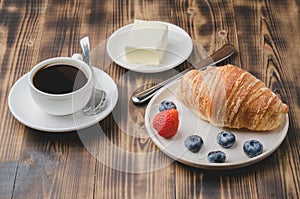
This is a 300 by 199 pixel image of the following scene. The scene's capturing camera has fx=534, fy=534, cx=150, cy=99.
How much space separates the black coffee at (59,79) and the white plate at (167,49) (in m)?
0.20

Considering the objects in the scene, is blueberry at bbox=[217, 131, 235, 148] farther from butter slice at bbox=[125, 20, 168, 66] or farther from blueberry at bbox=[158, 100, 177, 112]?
butter slice at bbox=[125, 20, 168, 66]

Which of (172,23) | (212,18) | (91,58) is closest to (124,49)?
(91,58)

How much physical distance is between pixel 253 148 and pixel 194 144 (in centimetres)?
13

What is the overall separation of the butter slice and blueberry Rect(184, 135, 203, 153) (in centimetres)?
32

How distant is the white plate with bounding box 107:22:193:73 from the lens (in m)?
1.49

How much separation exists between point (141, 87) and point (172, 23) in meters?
0.34

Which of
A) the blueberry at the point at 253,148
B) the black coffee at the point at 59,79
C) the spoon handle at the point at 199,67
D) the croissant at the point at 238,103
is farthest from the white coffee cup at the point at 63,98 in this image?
the blueberry at the point at 253,148

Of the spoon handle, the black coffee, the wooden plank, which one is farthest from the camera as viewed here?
the spoon handle

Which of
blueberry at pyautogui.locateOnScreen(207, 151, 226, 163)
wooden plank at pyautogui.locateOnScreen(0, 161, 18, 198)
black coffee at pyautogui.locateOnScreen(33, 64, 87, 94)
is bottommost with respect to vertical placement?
wooden plank at pyautogui.locateOnScreen(0, 161, 18, 198)

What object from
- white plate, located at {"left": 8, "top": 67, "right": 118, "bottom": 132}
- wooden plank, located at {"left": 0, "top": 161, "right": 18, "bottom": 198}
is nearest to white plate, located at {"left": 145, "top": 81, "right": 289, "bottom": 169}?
white plate, located at {"left": 8, "top": 67, "right": 118, "bottom": 132}

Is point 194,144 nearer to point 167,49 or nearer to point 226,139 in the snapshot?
point 226,139

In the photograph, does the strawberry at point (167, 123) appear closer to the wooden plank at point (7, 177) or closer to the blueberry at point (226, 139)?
the blueberry at point (226, 139)

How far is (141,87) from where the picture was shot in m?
1.45

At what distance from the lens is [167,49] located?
5.11 ft
